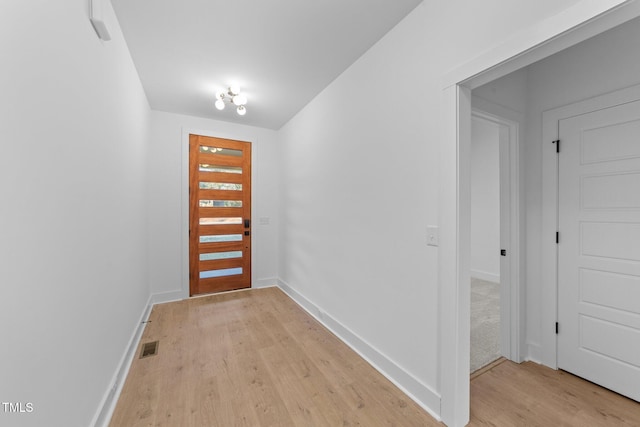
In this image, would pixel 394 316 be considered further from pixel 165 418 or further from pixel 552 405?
pixel 165 418

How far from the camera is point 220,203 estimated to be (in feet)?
13.2

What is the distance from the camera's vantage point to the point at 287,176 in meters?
4.09

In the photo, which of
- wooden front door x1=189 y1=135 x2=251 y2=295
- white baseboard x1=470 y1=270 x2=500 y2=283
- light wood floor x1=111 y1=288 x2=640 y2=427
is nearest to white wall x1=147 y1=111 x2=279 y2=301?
wooden front door x1=189 y1=135 x2=251 y2=295

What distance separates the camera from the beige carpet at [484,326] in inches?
91.6

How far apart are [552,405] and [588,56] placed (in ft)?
8.28

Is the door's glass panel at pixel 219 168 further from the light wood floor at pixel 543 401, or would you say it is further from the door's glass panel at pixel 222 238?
the light wood floor at pixel 543 401

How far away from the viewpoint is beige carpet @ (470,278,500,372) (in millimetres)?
2326

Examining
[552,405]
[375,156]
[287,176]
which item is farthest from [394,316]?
[287,176]

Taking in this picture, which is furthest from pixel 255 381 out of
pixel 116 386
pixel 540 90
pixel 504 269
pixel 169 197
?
pixel 540 90

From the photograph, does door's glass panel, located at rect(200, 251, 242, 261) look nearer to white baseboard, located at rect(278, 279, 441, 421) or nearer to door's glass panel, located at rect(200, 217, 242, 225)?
door's glass panel, located at rect(200, 217, 242, 225)

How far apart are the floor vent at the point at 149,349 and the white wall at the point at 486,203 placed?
198 inches

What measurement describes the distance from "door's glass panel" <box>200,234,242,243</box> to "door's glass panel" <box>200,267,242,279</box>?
18.2 inches

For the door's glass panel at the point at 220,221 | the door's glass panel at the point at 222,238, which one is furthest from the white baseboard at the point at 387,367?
the door's glass panel at the point at 220,221

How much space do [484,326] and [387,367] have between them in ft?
5.28
